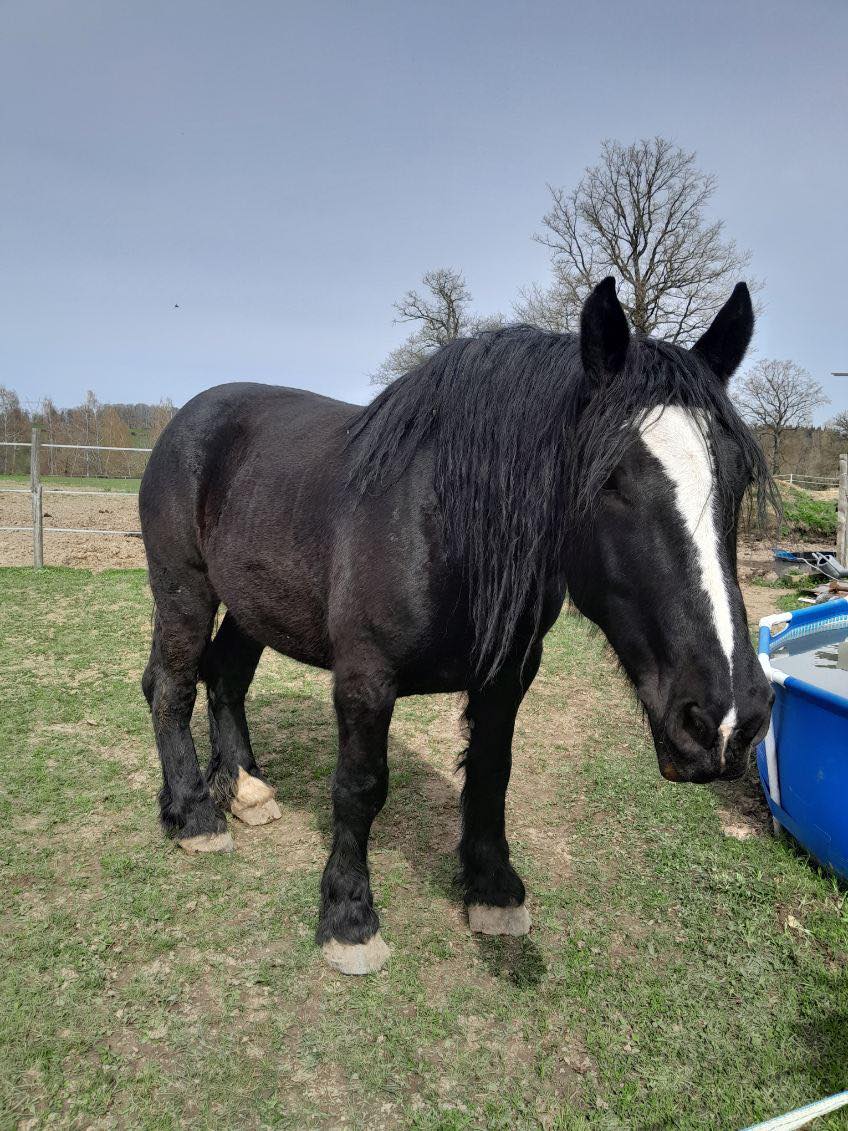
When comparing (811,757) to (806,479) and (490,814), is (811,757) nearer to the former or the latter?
(490,814)

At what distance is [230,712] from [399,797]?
42.0 inches

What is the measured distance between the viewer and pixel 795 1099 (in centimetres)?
186

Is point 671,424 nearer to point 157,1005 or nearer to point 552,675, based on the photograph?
point 157,1005

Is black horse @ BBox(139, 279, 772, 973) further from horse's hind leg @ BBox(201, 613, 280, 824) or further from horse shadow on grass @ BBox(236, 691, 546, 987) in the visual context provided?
horse shadow on grass @ BBox(236, 691, 546, 987)

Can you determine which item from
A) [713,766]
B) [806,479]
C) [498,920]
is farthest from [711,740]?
[806,479]

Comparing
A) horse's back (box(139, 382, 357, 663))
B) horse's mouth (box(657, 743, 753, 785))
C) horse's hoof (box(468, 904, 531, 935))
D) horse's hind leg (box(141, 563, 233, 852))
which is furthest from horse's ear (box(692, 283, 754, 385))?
horse's hind leg (box(141, 563, 233, 852))

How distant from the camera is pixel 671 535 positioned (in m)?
1.60

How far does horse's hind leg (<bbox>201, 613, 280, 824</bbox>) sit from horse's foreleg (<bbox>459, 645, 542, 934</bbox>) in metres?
1.27

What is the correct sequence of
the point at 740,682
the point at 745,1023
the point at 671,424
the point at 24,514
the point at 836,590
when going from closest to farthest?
1. the point at 740,682
2. the point at 671,424
3. the point at 745,1023
4. the point at 836,590
5. the point at 24,514

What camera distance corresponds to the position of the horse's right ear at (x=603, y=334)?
1650mm

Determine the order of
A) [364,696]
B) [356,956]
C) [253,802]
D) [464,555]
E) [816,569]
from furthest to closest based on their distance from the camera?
[816,569], [253,802], [356,956], [364,696], [464,555]

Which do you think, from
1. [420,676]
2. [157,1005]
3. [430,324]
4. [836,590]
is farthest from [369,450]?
[430,324]

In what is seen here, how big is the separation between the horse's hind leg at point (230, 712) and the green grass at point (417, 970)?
0.29 m

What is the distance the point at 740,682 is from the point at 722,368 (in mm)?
968
